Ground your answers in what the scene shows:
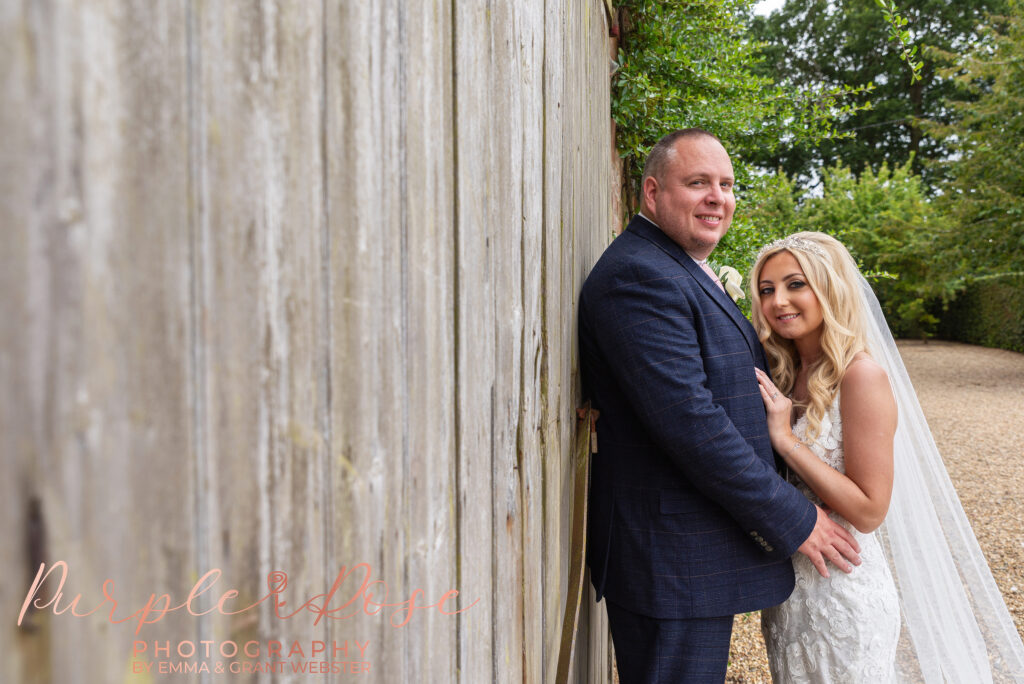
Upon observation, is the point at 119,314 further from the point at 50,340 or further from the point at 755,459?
the point at 755,459

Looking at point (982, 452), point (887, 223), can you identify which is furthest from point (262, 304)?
point (887, 223)

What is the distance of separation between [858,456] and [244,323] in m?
2.24

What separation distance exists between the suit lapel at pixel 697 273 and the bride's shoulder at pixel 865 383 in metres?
0.33

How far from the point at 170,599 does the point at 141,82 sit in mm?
279

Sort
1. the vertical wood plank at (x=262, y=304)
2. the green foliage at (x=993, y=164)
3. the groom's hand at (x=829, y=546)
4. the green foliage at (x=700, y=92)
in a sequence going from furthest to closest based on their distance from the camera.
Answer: the green foliage at (x=993, y=164) → the green foliage at (x=700, y=92) → the groom's hand at (x=829, y=546) → the vertical wood plank at (x=262, y=304)

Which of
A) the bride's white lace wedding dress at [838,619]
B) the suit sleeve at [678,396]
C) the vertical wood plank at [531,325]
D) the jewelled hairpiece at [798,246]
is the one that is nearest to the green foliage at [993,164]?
the jewelled hairpiece at [798,246]

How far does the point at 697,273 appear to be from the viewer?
2.09 meters

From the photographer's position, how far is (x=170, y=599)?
1.29ft

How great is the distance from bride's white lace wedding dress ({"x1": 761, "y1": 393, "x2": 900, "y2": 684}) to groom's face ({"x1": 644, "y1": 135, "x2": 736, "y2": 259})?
2.51 ft

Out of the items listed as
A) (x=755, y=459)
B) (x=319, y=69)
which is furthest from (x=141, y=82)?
(x=755, y=459)

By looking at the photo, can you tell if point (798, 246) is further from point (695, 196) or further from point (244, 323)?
point (244, 323)

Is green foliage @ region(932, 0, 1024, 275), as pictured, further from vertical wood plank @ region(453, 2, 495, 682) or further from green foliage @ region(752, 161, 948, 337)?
vertical wood plank @ region(453, 2, 495, 682)

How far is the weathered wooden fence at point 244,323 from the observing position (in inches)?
12.8

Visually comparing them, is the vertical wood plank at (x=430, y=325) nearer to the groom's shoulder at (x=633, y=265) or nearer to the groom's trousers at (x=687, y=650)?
the groom's shoulder at (x=633, y=265)
